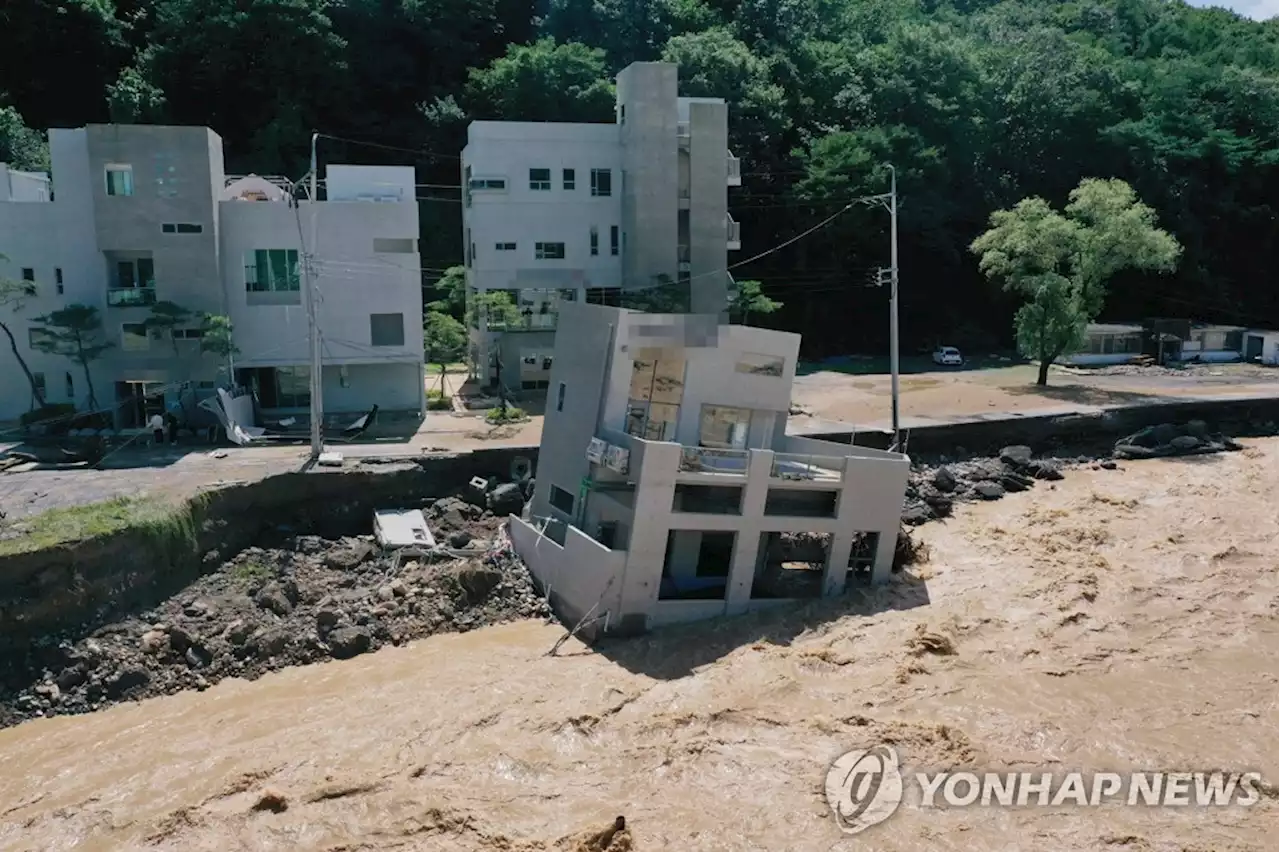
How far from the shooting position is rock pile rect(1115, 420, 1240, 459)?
33.4 metres

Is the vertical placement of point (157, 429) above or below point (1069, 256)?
below

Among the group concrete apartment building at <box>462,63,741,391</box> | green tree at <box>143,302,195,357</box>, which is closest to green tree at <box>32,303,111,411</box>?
green tree at <box>143,302,195,357</box>

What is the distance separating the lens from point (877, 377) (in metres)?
44.5

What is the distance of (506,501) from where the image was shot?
85.2 feet

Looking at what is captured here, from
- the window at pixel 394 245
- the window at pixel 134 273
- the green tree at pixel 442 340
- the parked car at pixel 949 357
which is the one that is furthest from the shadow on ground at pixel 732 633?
the parked car at pixel 949 357

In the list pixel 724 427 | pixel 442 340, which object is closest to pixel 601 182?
pixel 442 340

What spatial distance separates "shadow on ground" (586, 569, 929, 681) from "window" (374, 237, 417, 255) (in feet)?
59.8

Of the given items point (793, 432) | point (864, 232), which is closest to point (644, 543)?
point (793, 432)

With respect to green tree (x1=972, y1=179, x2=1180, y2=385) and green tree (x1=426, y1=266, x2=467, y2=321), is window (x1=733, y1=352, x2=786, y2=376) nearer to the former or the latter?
green tree (x1=972, y1=179, x2=1180, y2=385)

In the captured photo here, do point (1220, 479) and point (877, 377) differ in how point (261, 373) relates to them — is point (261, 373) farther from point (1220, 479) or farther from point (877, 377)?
point (1220, 479)

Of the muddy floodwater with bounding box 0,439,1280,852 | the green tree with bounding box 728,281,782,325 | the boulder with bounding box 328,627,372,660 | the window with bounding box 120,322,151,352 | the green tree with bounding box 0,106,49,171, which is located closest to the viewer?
→ the muddy floodwater with bounding box 0,439,1280,852

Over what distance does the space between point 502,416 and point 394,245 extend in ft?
22.0

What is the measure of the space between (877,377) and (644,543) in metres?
27.0

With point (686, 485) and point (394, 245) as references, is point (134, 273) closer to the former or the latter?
point (394, 245)
